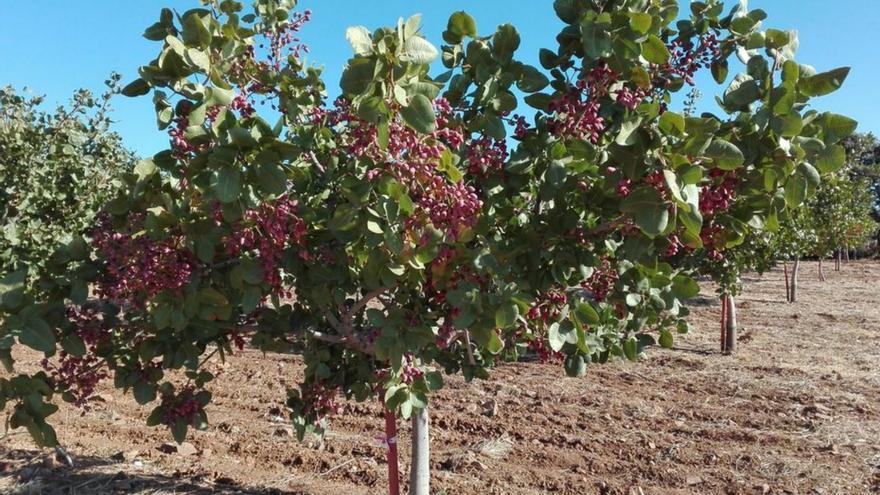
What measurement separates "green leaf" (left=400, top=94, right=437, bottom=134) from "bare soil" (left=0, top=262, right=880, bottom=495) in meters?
3.13

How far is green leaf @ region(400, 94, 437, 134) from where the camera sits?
1495mm

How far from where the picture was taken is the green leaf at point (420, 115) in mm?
1495

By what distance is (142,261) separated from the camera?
190 centimetres

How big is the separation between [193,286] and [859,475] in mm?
4713

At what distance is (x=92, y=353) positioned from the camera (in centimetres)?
247

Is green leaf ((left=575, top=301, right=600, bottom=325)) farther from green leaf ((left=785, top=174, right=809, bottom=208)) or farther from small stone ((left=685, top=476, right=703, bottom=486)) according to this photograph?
small stone ((left=685, top=476, right=703, bottom=486))

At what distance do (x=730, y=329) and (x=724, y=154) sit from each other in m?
8.32

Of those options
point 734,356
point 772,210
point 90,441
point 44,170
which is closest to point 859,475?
point 772,210

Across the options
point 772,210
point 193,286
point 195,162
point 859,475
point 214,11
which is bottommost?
point 859,475

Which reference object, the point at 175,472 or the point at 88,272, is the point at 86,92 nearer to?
the point at 175,472

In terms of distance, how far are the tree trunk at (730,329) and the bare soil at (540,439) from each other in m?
0.68

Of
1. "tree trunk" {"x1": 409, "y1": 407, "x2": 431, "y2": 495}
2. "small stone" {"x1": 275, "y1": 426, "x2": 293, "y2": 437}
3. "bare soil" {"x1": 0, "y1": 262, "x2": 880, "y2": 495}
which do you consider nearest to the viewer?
"tree trunk" {"x1": 409, "y1": 407, "x2": 431, "y2": 495}

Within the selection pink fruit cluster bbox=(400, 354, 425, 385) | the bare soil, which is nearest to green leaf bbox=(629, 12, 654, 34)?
pink fruit cluster bbox=(400, 354, 425, 385)

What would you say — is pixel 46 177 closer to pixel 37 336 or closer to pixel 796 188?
pixel 37 336
